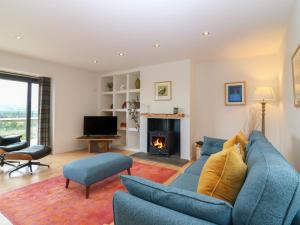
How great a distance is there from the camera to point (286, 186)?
2.46 feet

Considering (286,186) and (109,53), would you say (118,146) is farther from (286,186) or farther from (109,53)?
(286,186)

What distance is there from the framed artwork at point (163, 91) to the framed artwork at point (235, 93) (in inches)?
53.7

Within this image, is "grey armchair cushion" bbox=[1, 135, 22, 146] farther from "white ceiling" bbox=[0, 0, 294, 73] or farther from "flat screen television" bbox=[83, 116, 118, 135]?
"white ceiling" bbox=[0, 0, 294, 73]

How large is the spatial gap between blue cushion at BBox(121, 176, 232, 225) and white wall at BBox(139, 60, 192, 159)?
3.35 meters

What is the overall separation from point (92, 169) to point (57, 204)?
22.3 inches

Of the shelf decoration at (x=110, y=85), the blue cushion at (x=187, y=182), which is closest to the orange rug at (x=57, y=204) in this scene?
the blue cushion at (x=187, y=182)

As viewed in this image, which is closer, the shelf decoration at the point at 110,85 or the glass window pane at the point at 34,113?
the glass window pane at the point at 34,113

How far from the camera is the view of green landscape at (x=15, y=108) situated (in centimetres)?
416

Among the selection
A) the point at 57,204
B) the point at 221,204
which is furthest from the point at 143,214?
the point at 57,204

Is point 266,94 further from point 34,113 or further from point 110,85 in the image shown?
point 34,113

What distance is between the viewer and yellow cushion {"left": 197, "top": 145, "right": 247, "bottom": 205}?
3.69ft

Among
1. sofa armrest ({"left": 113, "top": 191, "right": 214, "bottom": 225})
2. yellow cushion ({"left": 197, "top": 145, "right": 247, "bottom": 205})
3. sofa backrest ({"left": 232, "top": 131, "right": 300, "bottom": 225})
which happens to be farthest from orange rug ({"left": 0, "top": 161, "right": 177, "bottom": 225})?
sofa backrest ({"left": 232, "top": 131, "right": 300, "bottom": 225})

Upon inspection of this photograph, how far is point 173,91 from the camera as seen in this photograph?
4.50m

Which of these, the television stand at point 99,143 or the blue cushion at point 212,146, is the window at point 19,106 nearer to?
the television stand at point 99,143
